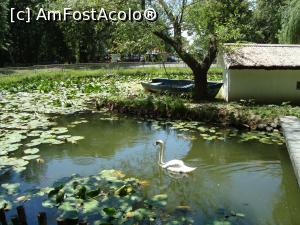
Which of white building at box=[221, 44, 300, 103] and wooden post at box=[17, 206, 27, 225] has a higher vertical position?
white building at box=[221, 44, 300, 103]

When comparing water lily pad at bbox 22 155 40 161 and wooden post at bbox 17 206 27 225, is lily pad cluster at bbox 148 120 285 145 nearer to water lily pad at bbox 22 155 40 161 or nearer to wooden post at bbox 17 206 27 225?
water lily pad at bbox 22 155 40 161

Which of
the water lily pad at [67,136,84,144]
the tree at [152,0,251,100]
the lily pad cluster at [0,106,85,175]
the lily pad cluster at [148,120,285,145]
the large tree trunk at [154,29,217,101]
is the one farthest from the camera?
the large tree trunk at [154,29,217,101]

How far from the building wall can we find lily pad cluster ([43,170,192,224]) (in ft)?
34.6

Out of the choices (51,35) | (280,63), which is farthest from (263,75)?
(51,35)

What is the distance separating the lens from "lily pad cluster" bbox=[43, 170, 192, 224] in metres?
6.00

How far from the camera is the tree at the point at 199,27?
655 inches

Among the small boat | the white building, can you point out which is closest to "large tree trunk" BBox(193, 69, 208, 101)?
the small boat

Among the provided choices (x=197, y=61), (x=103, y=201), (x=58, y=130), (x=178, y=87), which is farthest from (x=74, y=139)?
(x=178, y=87)

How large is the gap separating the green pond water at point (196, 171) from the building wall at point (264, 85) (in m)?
5.03

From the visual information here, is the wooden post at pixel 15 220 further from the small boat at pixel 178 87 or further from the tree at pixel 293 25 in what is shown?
the tree at pixel 293 25

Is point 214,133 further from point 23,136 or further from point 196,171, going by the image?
point 23,136

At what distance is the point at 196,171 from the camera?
30.6 feet

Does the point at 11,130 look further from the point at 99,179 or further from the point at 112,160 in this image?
the point at 99,179

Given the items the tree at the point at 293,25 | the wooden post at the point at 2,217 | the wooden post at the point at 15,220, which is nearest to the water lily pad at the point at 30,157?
the wooden post at the point at 2,217
